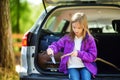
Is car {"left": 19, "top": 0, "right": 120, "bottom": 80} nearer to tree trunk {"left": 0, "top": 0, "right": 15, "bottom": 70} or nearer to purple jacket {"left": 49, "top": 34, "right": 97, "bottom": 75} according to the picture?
purple jacket {"left": 49, "top": 34, "right": 97, "bottom": 75}

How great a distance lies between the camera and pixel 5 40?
31.2 feet

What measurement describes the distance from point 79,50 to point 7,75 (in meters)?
3.79

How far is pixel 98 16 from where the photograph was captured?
9.33 metres

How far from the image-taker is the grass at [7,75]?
9.20m

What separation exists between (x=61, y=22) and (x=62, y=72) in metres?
3.25

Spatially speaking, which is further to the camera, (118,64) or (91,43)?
(118,64)

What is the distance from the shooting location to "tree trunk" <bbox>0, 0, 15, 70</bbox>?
A: 941 centimetres

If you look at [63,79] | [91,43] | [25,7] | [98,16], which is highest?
[25,7]

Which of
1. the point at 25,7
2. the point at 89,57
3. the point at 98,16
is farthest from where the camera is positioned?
the point at 25,7

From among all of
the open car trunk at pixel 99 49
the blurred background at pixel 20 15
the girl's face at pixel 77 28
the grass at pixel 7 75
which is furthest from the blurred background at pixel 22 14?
the girl's face at pixel 77 28

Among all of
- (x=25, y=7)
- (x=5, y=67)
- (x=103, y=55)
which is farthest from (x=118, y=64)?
(x=25, y=7)

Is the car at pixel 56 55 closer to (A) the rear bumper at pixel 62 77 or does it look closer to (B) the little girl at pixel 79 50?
(A) the rear bumper at pixel 62 77

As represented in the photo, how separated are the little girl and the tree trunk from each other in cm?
372

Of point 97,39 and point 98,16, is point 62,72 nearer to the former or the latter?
point 97,39
